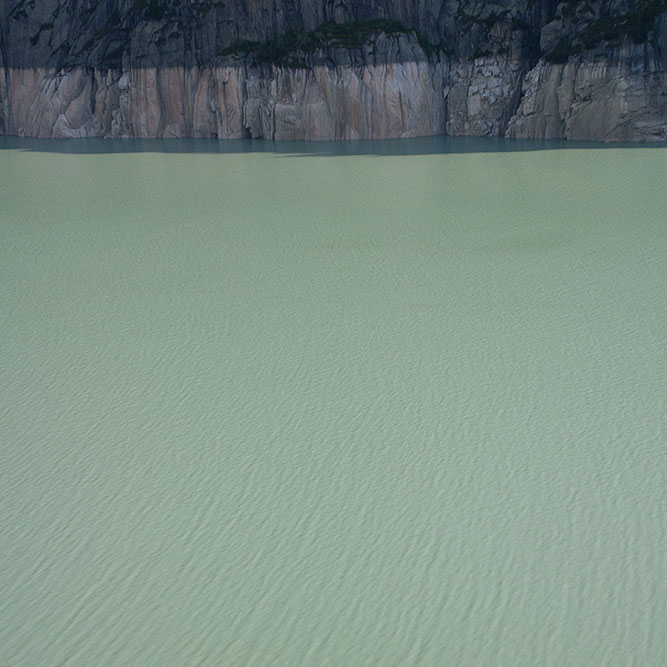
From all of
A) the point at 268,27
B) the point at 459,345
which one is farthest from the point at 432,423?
the point at 268,27

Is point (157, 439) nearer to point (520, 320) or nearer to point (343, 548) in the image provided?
point (343, 548)

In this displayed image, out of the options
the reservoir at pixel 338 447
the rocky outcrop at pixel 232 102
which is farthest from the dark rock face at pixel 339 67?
the reservoir at pixel 338 447

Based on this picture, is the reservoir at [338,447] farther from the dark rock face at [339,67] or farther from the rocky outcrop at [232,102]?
the rocky outcrop at [232,102]

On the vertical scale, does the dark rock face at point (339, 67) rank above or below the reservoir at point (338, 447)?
above

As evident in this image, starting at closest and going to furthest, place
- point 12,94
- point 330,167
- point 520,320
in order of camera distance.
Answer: point 520,320, point 330,167, point 12,94

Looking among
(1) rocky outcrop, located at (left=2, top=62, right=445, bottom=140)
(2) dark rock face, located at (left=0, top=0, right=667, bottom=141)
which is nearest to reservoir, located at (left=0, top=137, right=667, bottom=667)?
(2) dark rock face, located at (left=0, top=0, right=667, bottom=141)

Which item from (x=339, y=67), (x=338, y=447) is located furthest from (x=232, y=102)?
(x=338, y=447)
